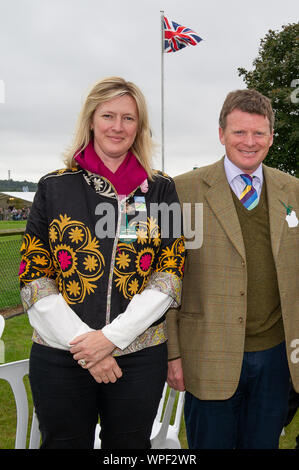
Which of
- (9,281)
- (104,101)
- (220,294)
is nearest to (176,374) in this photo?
(220,294)

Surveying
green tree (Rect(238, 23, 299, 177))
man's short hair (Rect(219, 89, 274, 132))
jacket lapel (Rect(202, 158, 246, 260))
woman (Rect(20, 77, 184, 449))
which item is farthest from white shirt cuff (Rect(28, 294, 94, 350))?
green tree (Rect(238, 23, 299, 177))

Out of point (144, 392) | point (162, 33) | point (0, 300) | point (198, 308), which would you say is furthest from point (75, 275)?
point (162, 33)

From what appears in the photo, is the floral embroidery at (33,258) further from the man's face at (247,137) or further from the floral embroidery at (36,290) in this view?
the man's face at (247,137)

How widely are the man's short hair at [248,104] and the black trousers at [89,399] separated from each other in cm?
140

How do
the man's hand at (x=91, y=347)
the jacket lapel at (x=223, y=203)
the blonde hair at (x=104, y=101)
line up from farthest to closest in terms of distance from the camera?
the jacket lapel at (x=223, y=203), the blonde hair at (x=104, y=101), the man's hand at (x=91, y=347)

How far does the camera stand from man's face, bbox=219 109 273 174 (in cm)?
247

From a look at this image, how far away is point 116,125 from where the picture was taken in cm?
212

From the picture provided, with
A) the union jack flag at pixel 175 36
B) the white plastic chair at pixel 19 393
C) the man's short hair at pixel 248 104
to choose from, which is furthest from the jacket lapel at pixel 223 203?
the union jack flag at pixel 175 36

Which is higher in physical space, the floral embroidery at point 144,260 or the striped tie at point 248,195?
the striped tie at point 248,195

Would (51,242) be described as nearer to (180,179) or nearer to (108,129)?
(108,129)

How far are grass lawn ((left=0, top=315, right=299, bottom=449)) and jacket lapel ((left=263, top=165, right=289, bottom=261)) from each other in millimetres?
2381

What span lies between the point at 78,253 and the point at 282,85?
72.5ft

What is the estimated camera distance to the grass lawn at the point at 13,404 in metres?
4.03
